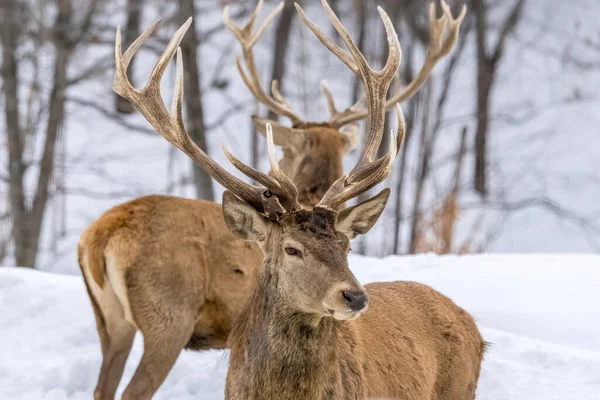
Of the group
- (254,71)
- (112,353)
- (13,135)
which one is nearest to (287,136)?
(254,71)

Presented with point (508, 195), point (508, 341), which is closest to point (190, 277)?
point (508, 341)

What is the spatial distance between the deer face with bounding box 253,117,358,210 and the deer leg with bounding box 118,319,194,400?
170 cm

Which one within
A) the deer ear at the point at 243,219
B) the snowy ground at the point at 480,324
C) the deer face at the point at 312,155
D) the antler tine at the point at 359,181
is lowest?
the snowy ground at the point at 480,324

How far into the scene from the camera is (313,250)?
13.2 ft

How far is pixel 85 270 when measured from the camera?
19.6 ft

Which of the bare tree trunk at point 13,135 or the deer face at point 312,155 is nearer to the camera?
the deer face at point 312,155

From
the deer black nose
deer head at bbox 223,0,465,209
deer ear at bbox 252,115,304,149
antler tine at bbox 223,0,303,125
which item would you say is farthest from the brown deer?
antler tine at bbox 223,0,303,125

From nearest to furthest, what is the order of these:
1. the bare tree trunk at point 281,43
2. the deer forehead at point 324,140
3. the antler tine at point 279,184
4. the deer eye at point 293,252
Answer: the deer eye at point 293,252, the antler tine at point 279,184, the deer forehead at point 324,140, the bare tree trunk at point 281,43

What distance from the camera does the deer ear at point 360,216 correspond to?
14.1ft

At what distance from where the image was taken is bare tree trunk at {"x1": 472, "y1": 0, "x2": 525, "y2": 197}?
18.0 metres

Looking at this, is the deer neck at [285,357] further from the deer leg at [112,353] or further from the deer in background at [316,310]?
the deer leg at [112,353]

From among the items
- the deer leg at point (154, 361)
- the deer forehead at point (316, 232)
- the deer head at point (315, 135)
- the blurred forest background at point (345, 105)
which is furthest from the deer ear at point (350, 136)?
the deer forehead at point (316, 232)

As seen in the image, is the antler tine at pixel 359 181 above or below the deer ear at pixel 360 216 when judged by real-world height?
above

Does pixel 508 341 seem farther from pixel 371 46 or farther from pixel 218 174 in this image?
pixel 371 46
